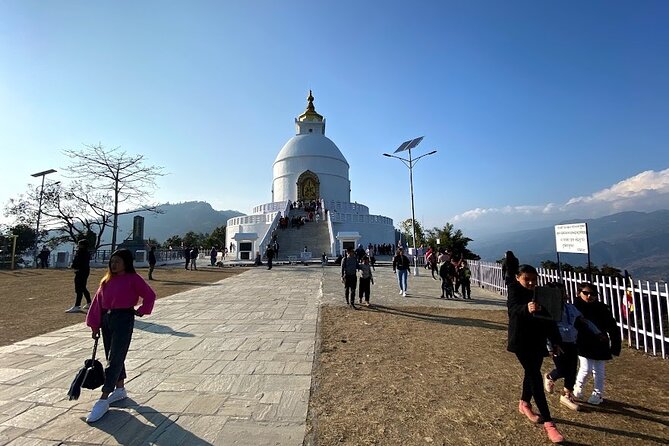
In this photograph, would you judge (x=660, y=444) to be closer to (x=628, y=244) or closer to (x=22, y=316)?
(x=22, y=316)

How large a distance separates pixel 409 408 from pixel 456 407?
1.60ft

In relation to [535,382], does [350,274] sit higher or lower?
higher

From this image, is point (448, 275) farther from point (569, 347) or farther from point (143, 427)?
point (143, 427)

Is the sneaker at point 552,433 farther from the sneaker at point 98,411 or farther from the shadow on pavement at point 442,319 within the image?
the sneaker at point 98,411

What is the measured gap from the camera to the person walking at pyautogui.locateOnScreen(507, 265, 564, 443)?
9.93ft

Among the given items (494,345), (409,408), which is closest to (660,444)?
(409,408)

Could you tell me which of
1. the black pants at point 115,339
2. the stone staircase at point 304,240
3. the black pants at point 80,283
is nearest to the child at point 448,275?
the black pants at point 115,339

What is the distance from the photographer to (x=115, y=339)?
341 cm

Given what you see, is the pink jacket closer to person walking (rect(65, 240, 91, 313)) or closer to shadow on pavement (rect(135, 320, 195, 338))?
shadow on pavement (rect(135, 320, 195, 338))

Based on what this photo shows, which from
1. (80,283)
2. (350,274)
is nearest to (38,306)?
(80,283)

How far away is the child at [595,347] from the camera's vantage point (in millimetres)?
3465

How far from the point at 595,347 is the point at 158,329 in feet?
22.6

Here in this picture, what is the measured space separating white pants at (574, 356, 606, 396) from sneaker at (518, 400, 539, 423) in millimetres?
786

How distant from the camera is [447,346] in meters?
5.54
